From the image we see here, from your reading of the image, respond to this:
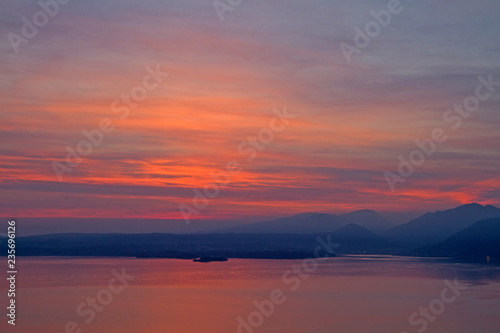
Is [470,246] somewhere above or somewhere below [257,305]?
above

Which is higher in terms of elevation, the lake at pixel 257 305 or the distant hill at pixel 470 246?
the distant hill at pixel 470 246

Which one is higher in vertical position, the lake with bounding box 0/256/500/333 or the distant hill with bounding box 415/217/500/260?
the distant hill with bounding box 415/217/500/260

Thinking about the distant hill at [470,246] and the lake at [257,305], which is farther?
the distant hill at [470,246]

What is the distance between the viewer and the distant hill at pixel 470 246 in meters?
67.8

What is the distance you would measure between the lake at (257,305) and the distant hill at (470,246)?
112ft

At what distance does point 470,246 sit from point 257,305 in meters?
57.0

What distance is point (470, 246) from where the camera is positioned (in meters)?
73.7

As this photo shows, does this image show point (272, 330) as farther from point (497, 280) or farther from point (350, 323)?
point (497, 280)

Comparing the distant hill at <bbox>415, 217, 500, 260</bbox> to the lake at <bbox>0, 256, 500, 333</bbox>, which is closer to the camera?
the lake at <bbox>0, 256, 500, 333</bbox>

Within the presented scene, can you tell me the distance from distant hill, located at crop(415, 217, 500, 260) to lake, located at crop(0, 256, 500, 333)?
34220mm

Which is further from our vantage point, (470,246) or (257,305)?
(470,246)

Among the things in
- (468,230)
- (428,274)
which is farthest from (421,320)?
(468,230)

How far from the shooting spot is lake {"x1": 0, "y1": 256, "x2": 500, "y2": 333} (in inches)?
743

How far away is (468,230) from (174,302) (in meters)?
77.7
